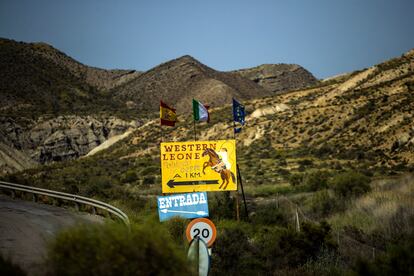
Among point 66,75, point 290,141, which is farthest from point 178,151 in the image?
point 66,75

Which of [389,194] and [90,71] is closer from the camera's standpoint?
[389,194]

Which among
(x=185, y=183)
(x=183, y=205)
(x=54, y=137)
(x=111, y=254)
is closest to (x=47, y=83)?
(x=54, y=137)

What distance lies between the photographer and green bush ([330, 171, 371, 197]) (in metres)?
28.6

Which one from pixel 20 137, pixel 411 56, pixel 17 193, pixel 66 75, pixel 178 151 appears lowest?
pixel 17 193

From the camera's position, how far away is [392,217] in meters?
20.3

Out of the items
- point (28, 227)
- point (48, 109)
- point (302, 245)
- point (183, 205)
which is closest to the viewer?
point (28, 227)

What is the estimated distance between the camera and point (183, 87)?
412 feet

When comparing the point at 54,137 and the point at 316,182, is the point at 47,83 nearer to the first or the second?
the point at 54,137

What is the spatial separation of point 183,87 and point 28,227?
4348 inches

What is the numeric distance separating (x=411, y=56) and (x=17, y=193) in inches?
2654

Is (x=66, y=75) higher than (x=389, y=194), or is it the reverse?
(x=66, y=75)

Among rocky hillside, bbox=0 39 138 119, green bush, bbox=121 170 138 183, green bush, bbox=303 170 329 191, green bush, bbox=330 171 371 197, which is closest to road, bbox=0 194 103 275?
green bush, bbox=330 171 371 197

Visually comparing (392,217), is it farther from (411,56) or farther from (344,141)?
(411,56)

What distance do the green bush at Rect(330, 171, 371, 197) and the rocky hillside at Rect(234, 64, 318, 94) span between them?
128512 mm
